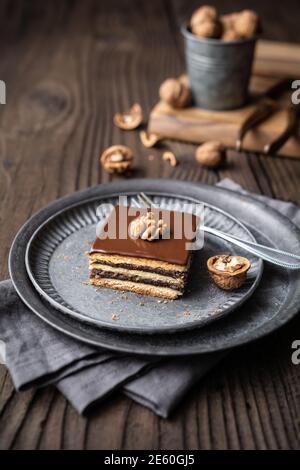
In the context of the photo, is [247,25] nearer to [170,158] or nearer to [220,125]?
[220,125]

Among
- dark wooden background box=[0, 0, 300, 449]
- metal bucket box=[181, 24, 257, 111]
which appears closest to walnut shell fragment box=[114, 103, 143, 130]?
dark wooden background box=[0, 0, 300, 449]

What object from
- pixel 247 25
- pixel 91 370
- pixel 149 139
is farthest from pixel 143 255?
pixel 247 25

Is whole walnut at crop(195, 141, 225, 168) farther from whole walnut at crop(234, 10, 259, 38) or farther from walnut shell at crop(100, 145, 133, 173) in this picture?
whole walnut at crop(234, 10, 259, 38)

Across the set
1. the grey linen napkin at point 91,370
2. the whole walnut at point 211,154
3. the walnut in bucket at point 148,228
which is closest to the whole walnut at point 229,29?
the whole walnut at point 211,154

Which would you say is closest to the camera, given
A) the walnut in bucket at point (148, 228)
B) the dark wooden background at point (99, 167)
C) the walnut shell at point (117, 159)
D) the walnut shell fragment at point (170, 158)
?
the dark wooden background at point (99, 167)

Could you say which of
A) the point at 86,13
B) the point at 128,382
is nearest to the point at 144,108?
the point at 86,13

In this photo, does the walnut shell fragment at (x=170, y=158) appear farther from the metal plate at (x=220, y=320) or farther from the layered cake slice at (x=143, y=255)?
the layered cake slice at (x=143, y=255)

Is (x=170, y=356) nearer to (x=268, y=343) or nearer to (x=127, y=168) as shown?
(x=268, y=343)
